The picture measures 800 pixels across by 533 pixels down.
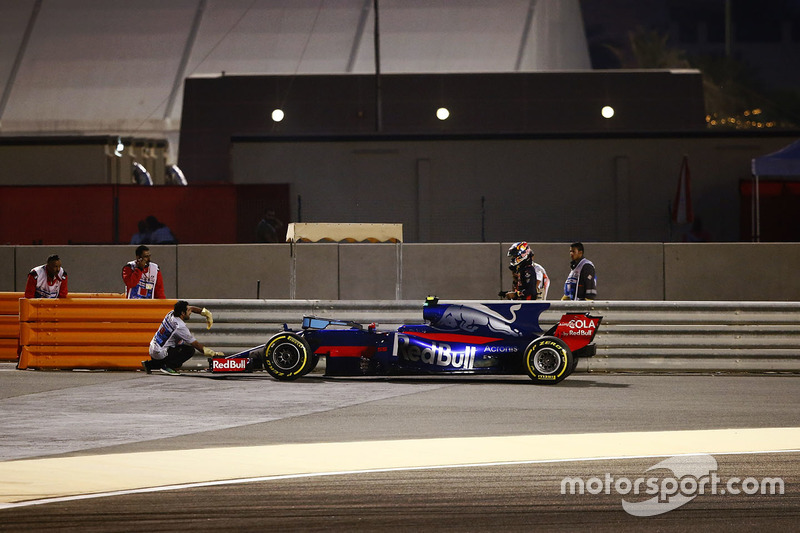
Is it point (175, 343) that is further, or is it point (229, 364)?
point (175, 343)

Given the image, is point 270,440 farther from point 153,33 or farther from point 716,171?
point 153,33

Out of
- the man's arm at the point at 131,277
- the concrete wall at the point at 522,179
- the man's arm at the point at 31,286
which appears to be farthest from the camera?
the concrete wall at the point at 522,179

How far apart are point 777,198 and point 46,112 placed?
2593 centimetres

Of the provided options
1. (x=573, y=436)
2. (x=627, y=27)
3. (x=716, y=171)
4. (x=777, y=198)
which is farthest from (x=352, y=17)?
(x=573, y=436)

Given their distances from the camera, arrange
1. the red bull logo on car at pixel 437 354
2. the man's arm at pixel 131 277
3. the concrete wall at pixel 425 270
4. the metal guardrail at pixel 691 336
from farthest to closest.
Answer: the concrete wall at pixel 425 270 → the man's arm at pixel 131 277 → the metal guardrail at pixel 691 336 → the red bull logo on car at pixel 437 354

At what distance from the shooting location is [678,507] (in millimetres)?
7453

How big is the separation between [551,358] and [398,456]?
558 centimetres

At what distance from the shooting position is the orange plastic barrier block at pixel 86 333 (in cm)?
1631

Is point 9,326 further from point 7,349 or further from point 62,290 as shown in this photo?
point 62,290

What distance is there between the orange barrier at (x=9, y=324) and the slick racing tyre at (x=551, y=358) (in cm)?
670

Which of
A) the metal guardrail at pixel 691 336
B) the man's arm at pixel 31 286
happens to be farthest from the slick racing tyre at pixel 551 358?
the man's arm at pixel 31 286

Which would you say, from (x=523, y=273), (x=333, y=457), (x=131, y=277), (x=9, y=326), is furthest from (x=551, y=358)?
(x=9, y=326)

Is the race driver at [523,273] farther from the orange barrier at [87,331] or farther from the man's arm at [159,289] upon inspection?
the man's arm at [159,289]

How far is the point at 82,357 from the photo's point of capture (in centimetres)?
1642
